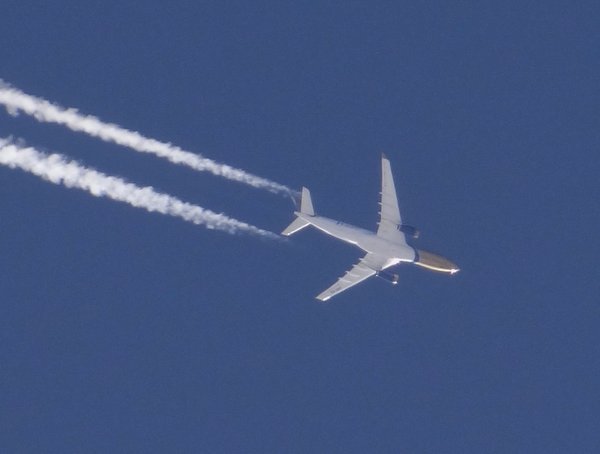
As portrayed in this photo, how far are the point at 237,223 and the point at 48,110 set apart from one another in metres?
14.1

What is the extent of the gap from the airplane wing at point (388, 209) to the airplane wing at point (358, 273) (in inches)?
67.7

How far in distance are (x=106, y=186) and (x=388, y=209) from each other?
61.6 feet

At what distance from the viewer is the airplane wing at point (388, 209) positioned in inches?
4011

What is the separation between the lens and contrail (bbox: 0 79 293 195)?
307ft

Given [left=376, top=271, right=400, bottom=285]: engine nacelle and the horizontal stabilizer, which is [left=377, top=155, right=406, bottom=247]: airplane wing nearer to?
[left=376, top=271, right=400, bottom=285]: engine nacelle

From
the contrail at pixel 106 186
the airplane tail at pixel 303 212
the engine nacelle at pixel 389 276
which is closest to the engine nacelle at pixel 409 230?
the engine nacelle at pixel 389 276

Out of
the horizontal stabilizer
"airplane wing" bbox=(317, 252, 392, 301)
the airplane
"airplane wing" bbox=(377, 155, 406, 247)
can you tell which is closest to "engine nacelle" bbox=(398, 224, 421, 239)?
the airplane

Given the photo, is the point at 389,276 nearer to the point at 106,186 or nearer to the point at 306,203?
the point at 306,203

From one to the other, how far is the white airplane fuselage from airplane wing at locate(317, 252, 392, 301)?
29.5 inches

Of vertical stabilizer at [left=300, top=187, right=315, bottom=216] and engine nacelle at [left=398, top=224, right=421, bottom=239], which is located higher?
vertical stabilizer at [left=300, top=187, right=315, bottom=216]

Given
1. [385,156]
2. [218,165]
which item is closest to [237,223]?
[218,165]

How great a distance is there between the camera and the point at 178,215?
3863 inches

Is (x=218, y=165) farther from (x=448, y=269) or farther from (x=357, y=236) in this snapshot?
(x=448, y=269)

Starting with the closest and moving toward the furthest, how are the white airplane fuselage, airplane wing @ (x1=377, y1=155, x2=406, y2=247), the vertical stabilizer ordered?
the white airplane fuselage → the vertical stabilizer → airplane wing @ (x1=377, y1=155, x2=406, y2=247)
